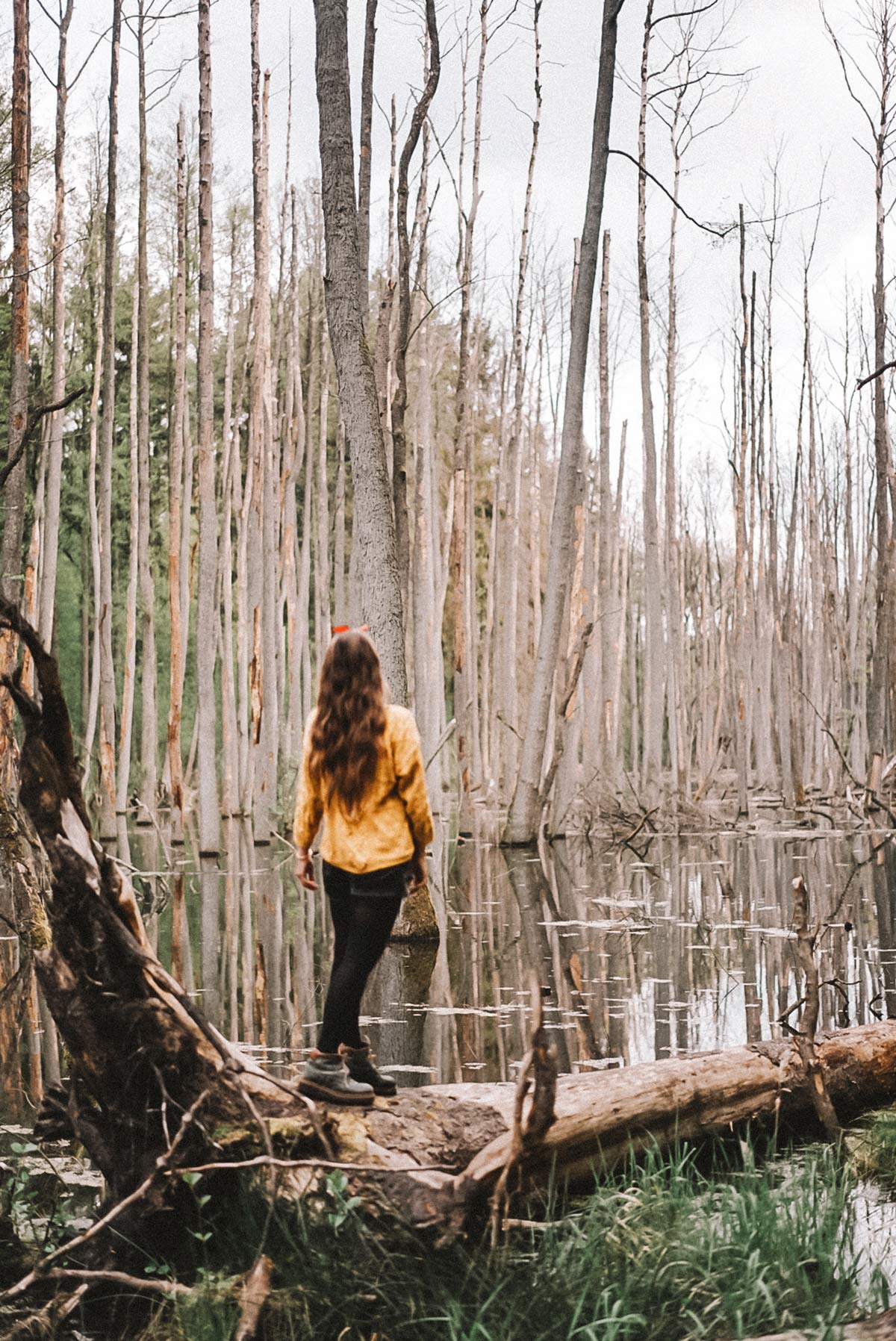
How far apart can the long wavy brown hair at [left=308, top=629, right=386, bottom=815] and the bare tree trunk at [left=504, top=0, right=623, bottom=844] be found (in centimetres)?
998

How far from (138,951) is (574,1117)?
1394 mm

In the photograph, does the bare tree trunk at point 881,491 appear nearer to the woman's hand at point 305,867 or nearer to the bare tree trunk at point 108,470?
the bare tree trunk at point 108,470

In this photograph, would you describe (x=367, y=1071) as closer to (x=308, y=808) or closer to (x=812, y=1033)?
(x=308, y=808)

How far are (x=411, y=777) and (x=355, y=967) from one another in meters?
0.62

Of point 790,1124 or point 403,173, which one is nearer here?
point 790,1124

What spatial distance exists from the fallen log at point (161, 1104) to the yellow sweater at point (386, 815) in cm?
73

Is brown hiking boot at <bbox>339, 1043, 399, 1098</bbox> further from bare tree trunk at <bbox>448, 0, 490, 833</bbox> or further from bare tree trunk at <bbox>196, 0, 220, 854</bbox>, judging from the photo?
bare tree trunk at <bbox>448, 0, 490, 833</bbox>

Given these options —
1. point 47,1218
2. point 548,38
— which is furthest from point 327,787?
point 548,38

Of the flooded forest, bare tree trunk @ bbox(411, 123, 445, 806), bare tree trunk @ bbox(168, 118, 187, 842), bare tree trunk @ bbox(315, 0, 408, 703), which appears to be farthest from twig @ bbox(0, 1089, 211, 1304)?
bare tree trunk @ bbox(168, 118, 187, 842)

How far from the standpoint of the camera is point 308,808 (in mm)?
4164

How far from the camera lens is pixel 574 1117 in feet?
12.3

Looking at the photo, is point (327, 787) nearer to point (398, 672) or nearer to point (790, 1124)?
point (790, 1124)

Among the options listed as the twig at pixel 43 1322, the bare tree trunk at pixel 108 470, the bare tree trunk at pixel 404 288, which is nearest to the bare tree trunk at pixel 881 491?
the bare tree trunk at pixel 404 288

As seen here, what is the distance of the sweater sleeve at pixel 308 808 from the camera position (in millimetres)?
4113
